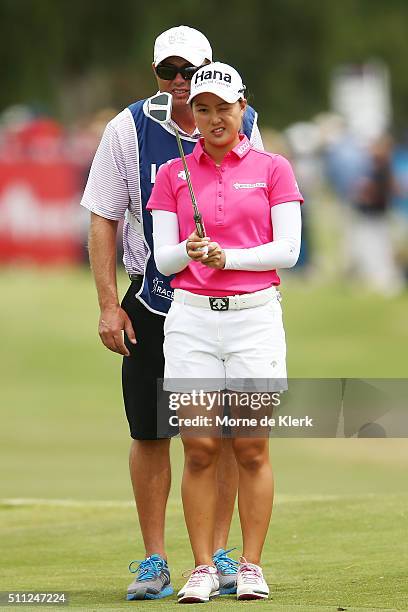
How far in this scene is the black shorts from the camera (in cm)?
684

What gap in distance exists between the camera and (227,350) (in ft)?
20.0

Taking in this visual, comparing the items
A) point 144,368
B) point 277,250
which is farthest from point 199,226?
point 144,368

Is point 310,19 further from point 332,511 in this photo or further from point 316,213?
point 332,511

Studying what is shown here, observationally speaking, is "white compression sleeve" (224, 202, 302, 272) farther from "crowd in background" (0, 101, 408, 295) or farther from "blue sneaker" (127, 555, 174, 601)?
"crowd in background" (0, 101, 408, 295)

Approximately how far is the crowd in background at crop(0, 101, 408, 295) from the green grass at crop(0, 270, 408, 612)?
45cm

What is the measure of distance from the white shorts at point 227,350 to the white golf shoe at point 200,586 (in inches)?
26.6

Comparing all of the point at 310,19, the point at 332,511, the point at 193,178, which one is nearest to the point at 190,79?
the point at 193,178

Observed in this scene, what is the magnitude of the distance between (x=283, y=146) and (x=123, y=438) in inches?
412

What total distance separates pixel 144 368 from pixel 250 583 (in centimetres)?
112

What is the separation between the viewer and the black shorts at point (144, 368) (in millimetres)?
6836

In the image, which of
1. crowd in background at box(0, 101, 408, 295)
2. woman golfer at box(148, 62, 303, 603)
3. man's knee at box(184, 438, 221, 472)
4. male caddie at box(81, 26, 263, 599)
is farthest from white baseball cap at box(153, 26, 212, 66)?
crowd in background at box(0, 101, 408, 295)

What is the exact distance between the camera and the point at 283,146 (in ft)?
77.6

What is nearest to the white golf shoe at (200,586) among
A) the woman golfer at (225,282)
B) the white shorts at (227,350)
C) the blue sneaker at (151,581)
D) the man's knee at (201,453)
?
the woman golfer at (225,282)

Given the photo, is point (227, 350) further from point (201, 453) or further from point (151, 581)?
point (151, 581)
